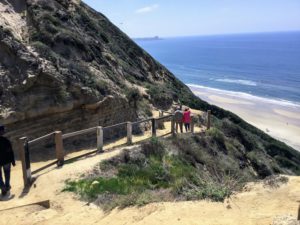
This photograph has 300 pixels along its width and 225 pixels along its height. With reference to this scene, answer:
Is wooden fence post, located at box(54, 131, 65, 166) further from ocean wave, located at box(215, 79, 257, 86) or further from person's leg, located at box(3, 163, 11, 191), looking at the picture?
ocean wave, located at box(215, 79, 257, 86)

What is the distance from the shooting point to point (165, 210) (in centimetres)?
810

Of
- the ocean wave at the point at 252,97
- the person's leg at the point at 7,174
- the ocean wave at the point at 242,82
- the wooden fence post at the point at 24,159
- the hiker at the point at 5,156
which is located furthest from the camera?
the ocean wave at the point at 242,82

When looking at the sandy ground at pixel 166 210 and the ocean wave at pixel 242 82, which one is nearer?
the sandy ground at pixel 166 210

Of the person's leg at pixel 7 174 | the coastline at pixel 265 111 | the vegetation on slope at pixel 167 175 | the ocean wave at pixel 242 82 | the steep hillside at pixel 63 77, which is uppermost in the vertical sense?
the steep hillside at pixel 63 77

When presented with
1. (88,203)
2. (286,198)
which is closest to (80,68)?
(88,203)

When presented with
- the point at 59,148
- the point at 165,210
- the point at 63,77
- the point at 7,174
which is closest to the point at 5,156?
the point at 7,174

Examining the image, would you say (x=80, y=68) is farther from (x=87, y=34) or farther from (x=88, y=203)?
(x=88, y=203)

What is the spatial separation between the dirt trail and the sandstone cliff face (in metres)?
4.97

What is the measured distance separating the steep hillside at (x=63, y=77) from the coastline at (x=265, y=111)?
1754 centimetres

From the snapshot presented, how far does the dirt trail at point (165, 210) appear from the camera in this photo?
7.72m

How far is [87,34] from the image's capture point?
22.8 metres

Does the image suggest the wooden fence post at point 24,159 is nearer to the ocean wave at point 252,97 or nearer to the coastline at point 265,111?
the coastline at point 265,111

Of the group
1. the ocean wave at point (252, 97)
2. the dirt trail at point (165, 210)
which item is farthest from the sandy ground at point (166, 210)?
the ocean wave at point (252, 97)

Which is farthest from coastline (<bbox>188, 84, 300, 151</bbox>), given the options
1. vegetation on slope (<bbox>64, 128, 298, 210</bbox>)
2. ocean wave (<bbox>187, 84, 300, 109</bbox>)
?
vegetation on slope (<bbox>64, 128, 298, 210</bbox>)
